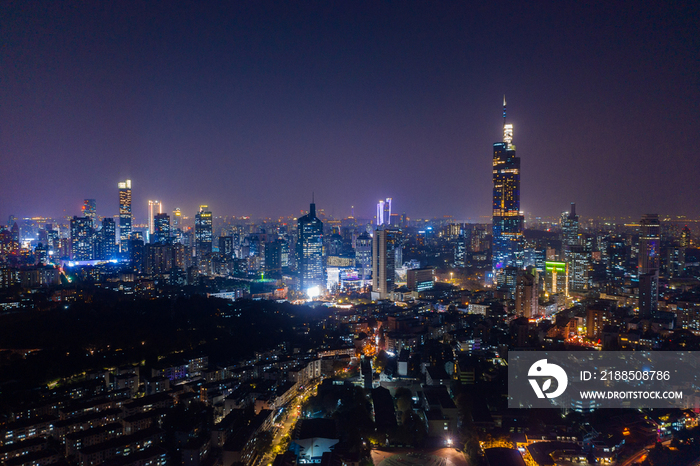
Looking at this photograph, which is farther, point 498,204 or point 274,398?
point 498,204

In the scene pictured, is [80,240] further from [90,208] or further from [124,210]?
[124,210]

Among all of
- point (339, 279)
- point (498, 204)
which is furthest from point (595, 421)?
point (498, 204)

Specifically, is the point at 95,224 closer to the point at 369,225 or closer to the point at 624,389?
the point at 369,225

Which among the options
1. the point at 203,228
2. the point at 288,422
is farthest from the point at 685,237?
the point at 203,228

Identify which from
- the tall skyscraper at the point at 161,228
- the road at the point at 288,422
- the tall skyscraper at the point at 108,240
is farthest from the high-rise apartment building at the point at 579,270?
the tall skyscraper at the point at 108,240

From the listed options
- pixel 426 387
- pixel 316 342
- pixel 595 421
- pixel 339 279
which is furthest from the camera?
pixel 339 279

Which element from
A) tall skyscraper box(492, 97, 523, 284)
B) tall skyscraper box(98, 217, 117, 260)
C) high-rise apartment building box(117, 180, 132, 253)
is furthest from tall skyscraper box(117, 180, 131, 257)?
tall skyscraper box(492, 97, 523, 284)
